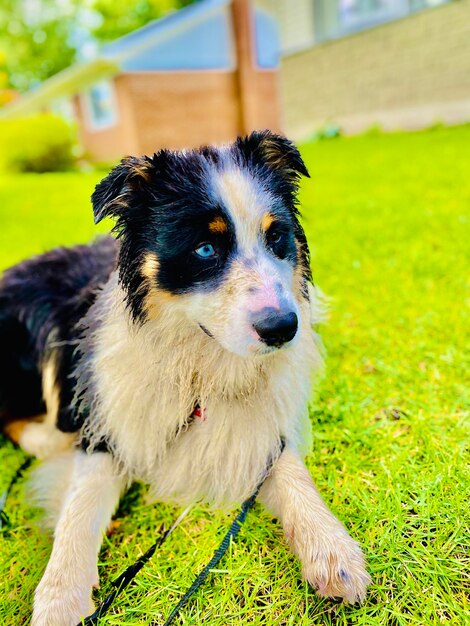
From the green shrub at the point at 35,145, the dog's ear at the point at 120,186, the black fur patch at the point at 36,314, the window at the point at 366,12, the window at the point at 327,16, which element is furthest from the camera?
the green shrub at the point at 35,145

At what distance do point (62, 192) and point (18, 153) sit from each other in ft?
27.5

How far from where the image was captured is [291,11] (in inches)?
595

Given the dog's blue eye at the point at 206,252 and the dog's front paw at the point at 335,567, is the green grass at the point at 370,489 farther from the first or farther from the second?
the dog's blue eye at the point at 206,252

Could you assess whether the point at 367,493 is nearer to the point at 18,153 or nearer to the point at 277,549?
the point at 277,549

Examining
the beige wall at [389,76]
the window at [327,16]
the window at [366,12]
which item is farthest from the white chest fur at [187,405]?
the window at [366,12]

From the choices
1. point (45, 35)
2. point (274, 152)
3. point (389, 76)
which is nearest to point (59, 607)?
point (274, 152)

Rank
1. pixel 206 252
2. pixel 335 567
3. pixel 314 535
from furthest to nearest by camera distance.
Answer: pixel 206 252
pixel 314 535
pixel 335 567

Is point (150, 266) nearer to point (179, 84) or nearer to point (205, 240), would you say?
point (205, 240)

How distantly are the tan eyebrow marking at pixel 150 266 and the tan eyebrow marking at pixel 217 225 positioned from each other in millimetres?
277

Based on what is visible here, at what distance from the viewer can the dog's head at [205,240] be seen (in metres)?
1.94

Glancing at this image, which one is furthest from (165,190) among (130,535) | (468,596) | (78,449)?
(468,596)

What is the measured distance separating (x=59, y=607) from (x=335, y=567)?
40.9 inches

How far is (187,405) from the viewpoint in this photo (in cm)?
236

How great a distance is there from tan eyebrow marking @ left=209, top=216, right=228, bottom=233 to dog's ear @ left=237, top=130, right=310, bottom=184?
0.45 m
